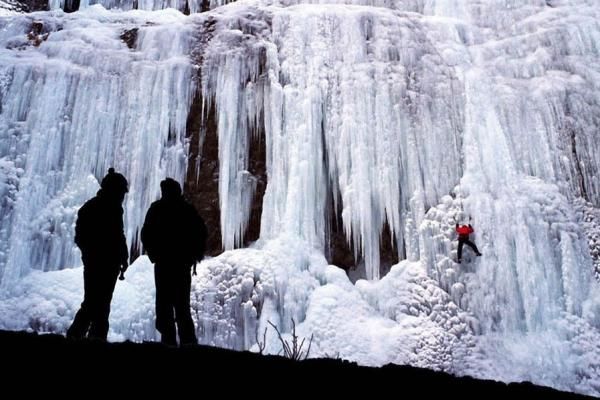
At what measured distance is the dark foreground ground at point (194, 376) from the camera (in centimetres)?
190

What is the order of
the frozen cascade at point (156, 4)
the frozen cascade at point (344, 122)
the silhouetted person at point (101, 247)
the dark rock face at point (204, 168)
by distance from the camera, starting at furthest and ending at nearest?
the frozen cascade at point (156, 4)
the dark rock face at point (204, 168)
the frozen cascade at point (344, 122)
the silhouetted person at point (101, 247)

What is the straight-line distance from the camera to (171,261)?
4.11 meters

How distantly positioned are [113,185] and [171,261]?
704mm

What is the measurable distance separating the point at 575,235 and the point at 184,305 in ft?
20.8

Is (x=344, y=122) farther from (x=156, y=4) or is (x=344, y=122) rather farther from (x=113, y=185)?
(x=156, y=4)

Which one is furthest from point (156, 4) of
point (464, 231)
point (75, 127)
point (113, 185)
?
point (113, 185)

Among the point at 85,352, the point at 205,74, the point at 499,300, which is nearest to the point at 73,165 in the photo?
the point at 205,74

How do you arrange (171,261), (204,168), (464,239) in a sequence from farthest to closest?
1. (204,168)
2. (464,239)
3. (171,261)

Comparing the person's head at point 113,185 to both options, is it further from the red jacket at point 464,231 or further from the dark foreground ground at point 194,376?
the red jacket at point 464,231

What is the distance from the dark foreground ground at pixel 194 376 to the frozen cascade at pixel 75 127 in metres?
6.56

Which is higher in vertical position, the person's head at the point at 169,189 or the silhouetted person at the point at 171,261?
the person's head at the point at 169,189

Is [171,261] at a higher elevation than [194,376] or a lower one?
higher

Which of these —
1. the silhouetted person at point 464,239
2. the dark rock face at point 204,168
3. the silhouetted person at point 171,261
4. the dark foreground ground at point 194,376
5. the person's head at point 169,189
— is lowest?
the dark foreground ground at point 194,376

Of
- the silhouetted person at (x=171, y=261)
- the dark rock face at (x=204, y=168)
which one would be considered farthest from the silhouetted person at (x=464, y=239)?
the silhouetted person at (x=171, y=261)
